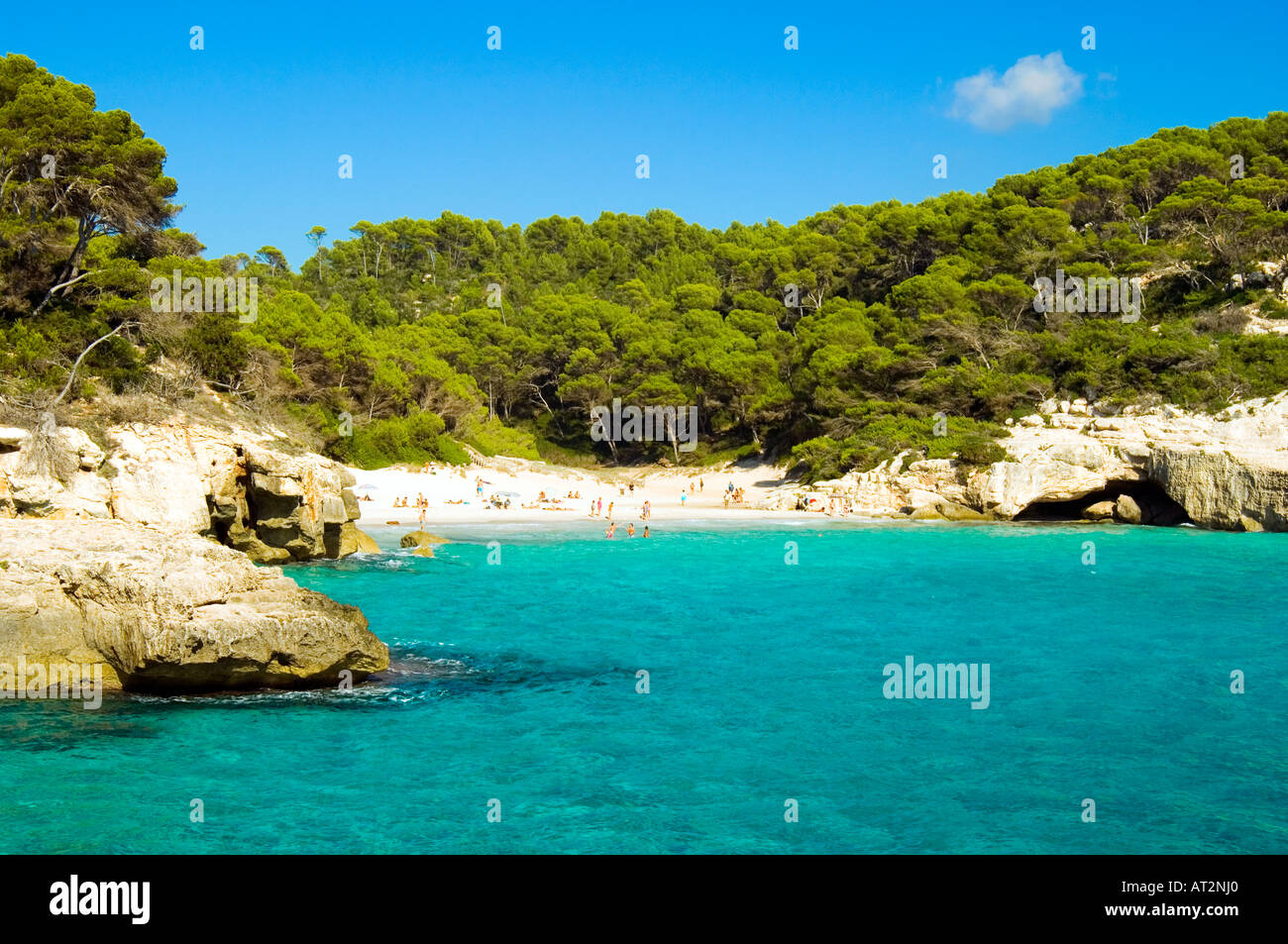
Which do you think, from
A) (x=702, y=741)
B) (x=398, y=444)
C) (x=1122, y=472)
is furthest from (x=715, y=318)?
(x=702, y=741)

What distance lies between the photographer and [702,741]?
450 inches

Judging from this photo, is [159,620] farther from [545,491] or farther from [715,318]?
[715,318]

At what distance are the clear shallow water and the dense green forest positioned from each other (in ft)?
34.5

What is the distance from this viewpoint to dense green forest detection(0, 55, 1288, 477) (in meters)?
23.3

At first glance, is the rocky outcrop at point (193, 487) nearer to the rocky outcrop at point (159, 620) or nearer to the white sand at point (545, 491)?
the rocky outcrop at point (159, 620)

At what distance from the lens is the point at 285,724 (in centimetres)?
1129

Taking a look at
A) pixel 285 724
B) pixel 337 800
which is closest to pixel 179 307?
pixel 285 724

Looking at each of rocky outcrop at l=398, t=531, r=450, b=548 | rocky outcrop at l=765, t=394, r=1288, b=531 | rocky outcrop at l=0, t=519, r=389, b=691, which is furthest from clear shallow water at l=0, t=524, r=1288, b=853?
rocky outcrop at l=765, t=394, r=1288, b=531

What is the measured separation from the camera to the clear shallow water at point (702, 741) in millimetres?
8641

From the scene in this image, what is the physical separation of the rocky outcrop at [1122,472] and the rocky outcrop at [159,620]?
100 feet

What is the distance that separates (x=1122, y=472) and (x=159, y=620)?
34349 mm

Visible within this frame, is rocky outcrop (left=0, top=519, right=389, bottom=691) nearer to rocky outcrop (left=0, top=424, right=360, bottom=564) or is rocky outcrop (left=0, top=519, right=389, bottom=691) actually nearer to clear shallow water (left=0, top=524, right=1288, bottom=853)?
clear shallow water (left=0, top=524, right=1288, bottom=853)
